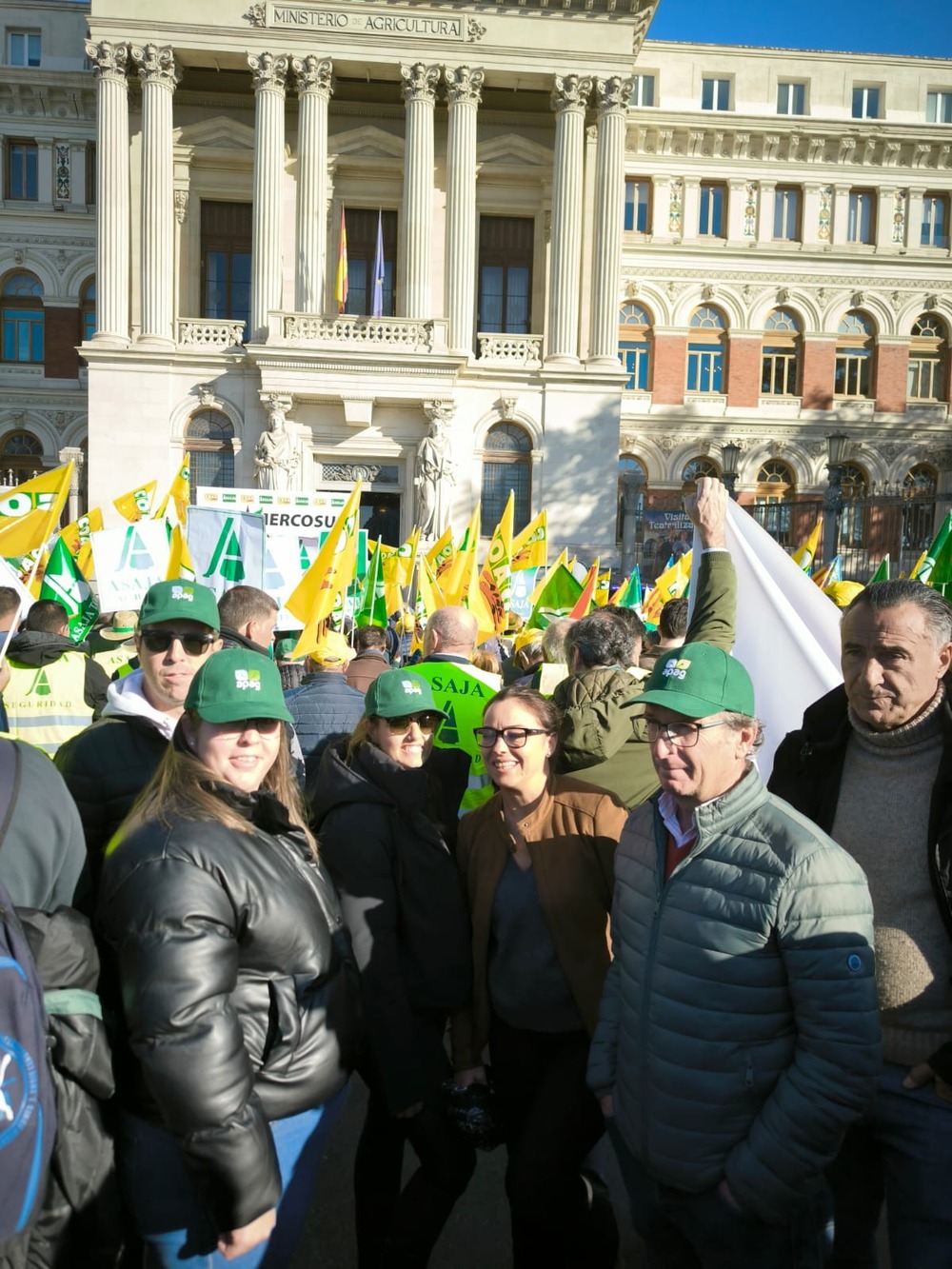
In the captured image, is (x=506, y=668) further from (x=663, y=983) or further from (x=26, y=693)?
(x=663, y=983)

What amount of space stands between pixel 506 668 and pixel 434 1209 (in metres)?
4.82

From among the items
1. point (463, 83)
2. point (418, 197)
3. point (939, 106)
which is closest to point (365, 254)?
point (418, 197)

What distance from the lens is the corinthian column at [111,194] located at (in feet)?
81.7

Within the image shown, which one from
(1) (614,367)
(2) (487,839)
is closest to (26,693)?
(2) (487,839)

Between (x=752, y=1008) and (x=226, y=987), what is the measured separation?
3.89 ft

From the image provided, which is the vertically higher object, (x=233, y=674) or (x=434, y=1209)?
(x=233, y=674)

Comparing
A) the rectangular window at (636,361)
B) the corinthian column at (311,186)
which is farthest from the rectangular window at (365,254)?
the rectangular window at (636,361)

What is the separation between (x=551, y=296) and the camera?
26578mm

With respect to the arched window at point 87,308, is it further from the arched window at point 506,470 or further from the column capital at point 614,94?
the column capital at point 614,94

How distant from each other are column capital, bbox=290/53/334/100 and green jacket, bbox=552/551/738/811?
86.4 feet

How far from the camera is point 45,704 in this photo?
5230 mm

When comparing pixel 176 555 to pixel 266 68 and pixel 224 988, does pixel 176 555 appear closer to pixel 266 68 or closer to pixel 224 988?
pixel 224 988

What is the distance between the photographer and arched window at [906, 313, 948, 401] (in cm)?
3381

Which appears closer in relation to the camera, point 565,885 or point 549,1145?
point 549,1145
